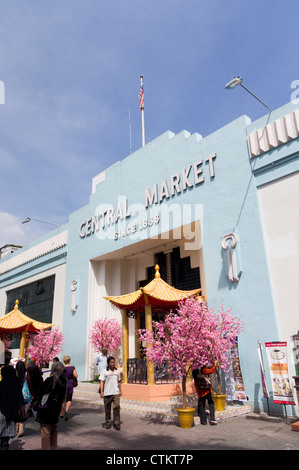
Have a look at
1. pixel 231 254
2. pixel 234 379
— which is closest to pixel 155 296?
pixel 231 254

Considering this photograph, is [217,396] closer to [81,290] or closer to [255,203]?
[255,203]

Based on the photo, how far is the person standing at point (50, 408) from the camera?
5.38 meters

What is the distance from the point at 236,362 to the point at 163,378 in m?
3.75

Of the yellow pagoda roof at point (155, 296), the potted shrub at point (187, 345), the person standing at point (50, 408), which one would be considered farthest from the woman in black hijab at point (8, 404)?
the yellow pagoda roof at point (155, 296)

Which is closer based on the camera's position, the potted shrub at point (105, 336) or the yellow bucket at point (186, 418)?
the yellow bucket at point (186, 418)

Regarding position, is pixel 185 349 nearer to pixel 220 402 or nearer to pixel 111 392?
pixel 111 392

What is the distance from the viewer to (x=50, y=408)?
5.40m

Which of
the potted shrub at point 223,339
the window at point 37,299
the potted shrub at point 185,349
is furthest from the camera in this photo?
the window at point 37,299

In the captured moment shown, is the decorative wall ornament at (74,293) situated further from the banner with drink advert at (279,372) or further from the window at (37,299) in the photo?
A: the banner with drink advert at (279,372)

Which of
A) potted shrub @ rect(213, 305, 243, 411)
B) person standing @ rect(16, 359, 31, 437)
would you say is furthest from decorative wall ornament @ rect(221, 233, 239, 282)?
person standing @ rect(16, 359, 31, 437)

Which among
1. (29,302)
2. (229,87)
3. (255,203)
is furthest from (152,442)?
(29,302)

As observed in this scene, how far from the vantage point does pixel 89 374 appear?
58.1 ft

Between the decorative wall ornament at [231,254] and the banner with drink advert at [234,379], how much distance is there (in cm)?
220

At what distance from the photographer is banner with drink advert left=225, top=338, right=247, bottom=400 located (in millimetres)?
10875
